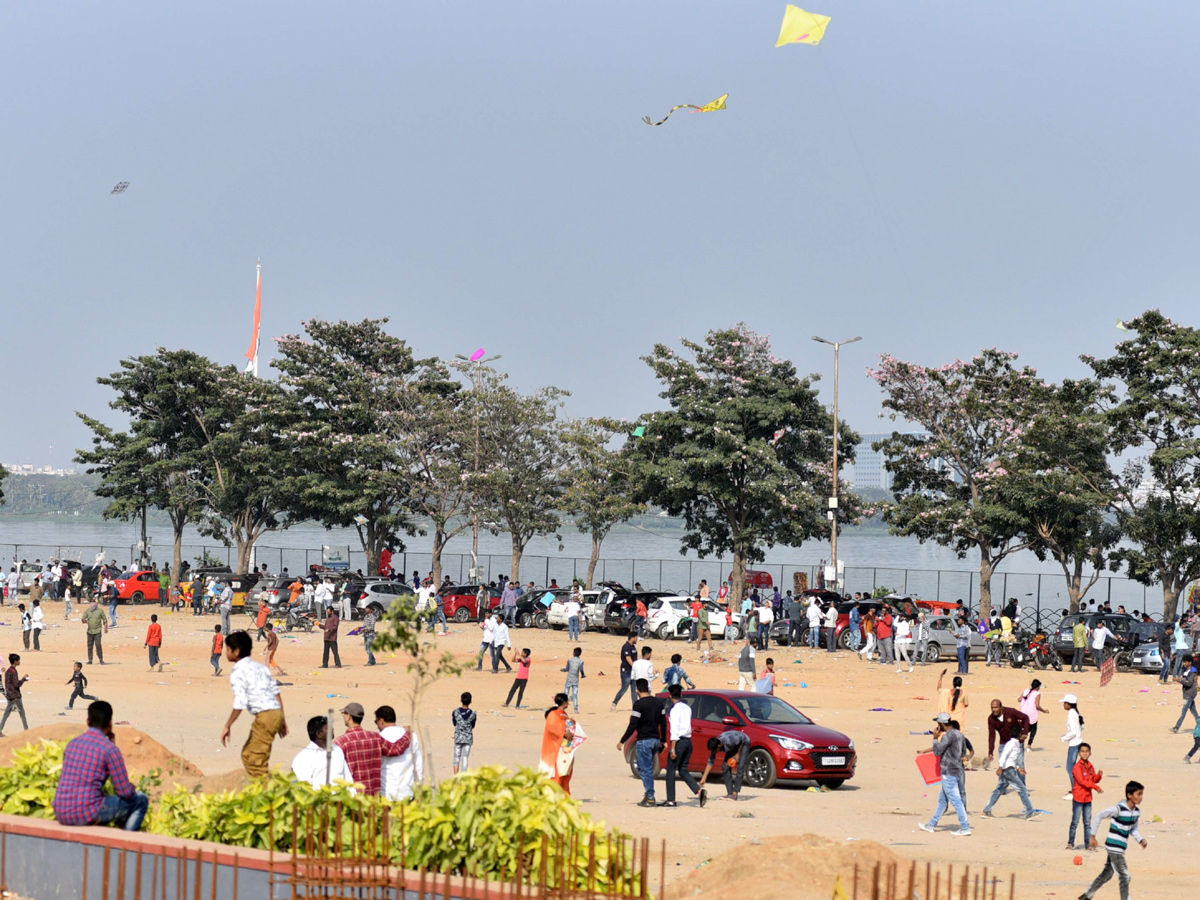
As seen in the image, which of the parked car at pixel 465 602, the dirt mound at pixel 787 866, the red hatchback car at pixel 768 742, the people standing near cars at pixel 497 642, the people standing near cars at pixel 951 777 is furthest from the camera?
the parked car at pixel 465 602

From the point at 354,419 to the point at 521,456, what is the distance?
24.6ft

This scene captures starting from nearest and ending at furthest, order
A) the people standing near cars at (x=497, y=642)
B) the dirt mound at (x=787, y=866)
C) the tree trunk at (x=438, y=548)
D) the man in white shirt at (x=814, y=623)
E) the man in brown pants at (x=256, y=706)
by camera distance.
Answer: the dirt mound at (x=787, y=866) < the man in brown pants at (x=256, y=706) < the people standing near cars at (x=497, y=642) < the man in white shirt at (x=814, y=623) < the tree trunk at (x=438, y=548)

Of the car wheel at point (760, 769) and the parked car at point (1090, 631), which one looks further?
the parked car at point (1090, 631)

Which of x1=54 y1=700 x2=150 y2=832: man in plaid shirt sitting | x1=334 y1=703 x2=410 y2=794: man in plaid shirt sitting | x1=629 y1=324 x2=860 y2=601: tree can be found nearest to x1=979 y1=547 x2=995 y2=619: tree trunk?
x1=629 y1=324 x2=860 y2=601: tree

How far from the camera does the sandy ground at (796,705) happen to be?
13.5 m

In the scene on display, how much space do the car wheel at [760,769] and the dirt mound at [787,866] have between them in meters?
8.40

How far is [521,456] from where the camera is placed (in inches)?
2120

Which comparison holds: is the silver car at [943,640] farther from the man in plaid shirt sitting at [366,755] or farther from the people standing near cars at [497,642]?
the man in plaid shirt sitting at [366,755]

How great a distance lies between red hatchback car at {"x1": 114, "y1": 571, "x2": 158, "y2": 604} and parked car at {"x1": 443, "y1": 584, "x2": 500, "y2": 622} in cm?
1258

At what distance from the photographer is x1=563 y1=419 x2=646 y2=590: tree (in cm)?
5084

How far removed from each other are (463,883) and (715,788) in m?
10.9

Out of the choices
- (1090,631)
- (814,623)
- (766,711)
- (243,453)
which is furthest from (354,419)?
(766,711)

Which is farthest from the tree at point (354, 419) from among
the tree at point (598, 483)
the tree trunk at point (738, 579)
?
the tree trunk at point (738, 579)

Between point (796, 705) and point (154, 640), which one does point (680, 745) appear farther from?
point (154, 640)
